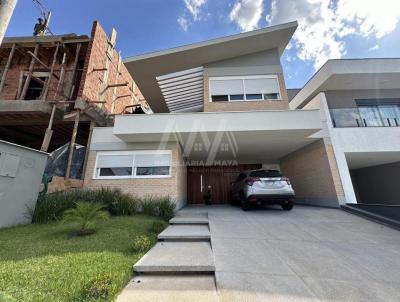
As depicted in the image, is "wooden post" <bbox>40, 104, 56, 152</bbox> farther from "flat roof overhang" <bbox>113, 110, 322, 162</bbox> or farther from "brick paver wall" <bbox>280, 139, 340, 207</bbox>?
"brick paver wall" <bbox>280, 139, 340, 207</bbox>

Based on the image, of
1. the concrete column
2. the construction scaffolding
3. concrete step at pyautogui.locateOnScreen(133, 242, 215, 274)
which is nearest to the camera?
the concrete column

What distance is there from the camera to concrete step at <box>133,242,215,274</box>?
9.34ft

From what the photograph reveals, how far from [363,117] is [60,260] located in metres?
12.8

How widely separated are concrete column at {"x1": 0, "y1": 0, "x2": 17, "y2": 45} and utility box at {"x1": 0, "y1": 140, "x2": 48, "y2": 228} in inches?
175

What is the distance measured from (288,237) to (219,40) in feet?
29.6

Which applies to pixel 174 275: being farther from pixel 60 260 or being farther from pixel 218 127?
pixel 218 127

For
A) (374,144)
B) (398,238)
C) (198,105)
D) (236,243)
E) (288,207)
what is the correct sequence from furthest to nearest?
(198,105) → (374,144) → (288,207) → (398,238) → (236,243)

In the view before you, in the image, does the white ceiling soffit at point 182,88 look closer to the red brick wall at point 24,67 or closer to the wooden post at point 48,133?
the wooden post at point 48,133

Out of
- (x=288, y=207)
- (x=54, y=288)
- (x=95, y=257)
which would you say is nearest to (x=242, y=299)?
(x=54, y=288)

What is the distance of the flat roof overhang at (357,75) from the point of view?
30.7 feet

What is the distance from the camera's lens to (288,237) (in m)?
4.48

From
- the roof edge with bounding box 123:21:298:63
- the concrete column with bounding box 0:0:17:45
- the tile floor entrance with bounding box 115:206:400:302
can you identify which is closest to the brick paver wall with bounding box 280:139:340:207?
the tile floor entrance with bounding box 115:206:400:302

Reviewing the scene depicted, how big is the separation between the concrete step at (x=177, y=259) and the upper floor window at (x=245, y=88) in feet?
24.9

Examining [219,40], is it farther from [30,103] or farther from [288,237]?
[30,103]
